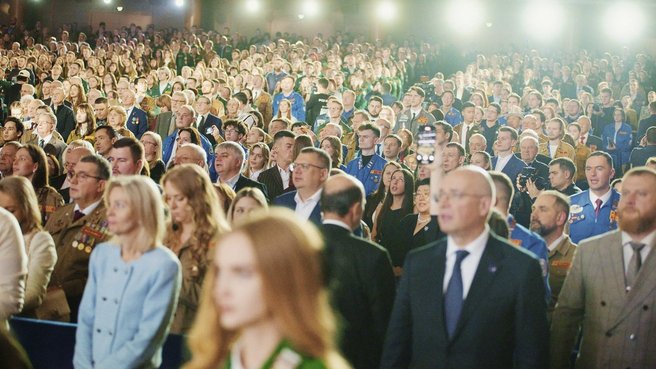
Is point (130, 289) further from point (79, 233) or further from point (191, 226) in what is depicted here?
point (79, 233)

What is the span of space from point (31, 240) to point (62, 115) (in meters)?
8.13

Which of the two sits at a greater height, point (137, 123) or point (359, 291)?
point (137, 123)

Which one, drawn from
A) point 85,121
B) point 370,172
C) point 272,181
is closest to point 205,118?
point 85,121

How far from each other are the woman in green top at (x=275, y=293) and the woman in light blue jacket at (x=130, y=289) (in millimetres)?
1935

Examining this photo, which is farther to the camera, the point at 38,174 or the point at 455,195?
the point at 38,174

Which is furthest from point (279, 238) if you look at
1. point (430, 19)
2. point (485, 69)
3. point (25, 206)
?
point (430, 19)

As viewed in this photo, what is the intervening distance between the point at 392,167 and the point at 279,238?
686 centimetres

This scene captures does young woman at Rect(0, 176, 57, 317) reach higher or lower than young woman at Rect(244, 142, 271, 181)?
lower

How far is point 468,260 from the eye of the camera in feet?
13.4

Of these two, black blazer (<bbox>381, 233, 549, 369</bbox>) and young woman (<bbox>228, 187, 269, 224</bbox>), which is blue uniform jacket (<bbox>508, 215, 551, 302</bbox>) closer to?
young woman (<bbox>228, 187, 269, 224</bbox>)

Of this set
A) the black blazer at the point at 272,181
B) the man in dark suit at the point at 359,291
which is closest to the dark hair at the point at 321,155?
the man in dark suit at the point at 359,291

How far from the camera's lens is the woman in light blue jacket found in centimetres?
421

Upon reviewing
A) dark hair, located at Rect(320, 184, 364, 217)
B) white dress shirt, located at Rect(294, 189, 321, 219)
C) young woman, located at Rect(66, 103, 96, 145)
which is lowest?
white dress shirt, located at Rect(294, 189, 321, 219)

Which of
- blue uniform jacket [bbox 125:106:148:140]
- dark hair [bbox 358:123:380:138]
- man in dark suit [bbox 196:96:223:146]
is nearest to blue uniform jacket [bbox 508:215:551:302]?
dark hair [bbox 358:123:380:138]
